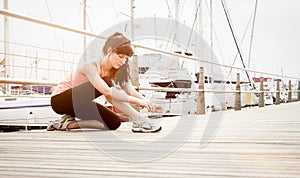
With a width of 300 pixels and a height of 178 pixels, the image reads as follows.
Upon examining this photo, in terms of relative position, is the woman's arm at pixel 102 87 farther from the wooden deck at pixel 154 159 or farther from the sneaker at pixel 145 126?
the wooden deck at pixel 154 159

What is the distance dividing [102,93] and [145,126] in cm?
38

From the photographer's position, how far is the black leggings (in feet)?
8.57

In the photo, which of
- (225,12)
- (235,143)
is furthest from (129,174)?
(225,12)

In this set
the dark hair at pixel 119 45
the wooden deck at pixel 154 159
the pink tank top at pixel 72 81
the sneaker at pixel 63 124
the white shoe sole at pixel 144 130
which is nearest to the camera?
the wooden deck at pixel 154 159

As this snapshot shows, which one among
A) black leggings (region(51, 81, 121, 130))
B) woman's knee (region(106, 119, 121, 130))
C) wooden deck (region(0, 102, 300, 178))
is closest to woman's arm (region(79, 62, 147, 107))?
black leggings (region(51, 81, 121, 130))

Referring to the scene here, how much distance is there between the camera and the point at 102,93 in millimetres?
2504

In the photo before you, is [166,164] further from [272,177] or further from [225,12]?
[225,12]

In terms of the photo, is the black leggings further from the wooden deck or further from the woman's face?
the wooden deck

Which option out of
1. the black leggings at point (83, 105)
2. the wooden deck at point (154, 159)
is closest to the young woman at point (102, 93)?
the black leggings at point (83, 105)

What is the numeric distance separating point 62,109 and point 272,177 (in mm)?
1972

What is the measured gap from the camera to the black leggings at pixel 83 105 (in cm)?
261

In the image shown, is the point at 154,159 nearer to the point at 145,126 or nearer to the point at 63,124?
the point at 145,126

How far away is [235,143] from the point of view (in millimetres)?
1822

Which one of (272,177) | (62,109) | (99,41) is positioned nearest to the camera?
(272,177)
